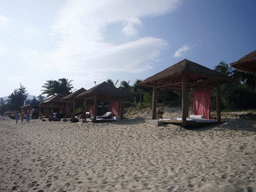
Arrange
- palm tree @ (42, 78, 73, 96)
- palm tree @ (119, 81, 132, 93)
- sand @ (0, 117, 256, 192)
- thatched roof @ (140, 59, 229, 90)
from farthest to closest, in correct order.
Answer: palm tree @ (42, 78, 73, 96), palm tree @ (119, 81, 132, 93), thatched roof @ (140, 59, 229, 90), sand @ (0, 117, 256, 192)

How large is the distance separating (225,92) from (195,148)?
16.1m

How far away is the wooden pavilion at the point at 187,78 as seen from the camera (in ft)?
26.7

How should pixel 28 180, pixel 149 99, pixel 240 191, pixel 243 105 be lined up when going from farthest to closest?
1. pixel 149 99
2. pixel 243 105
3. pixel 28 180
4. pixel 240 191

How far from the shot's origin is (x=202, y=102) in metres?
10.4

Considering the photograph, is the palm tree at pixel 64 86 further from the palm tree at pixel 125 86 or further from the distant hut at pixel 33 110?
the palm tree at pixel 125 86

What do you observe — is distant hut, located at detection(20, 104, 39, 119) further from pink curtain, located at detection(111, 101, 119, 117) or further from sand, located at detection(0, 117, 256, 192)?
sand, located at detection(0, 117, 256, 192)

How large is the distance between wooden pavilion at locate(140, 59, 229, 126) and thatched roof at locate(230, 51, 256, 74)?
6.72 ft

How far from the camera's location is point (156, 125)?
8.73 metres

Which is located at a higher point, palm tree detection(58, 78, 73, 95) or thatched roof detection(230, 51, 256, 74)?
palm tree detection(58, 78, 73, 95)

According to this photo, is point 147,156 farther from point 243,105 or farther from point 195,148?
point 243,105

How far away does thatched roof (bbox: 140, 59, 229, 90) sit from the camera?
8.07m

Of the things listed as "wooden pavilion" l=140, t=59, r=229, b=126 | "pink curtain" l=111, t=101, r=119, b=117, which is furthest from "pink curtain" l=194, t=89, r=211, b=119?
"pink curtain" l=111, t=101, r=119, b=117

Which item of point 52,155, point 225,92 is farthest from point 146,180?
point 225,92

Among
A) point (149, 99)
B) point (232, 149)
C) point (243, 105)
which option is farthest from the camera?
point (149, 99)
